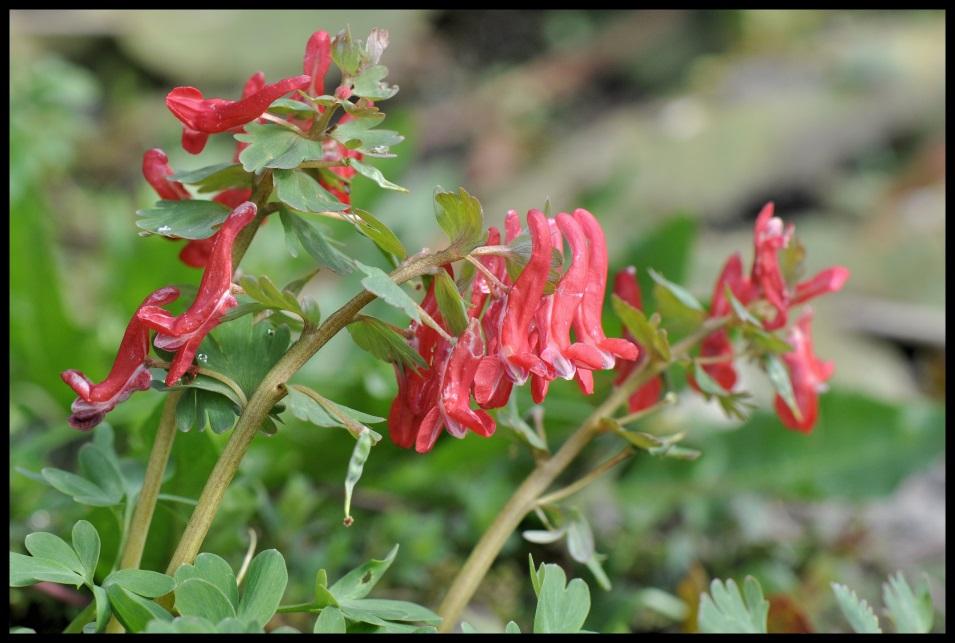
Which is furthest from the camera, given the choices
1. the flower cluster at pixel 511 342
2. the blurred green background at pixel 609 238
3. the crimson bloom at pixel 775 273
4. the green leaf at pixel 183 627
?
the blurred green background at pixel 609 238

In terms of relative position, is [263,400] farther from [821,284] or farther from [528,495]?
[821,284]

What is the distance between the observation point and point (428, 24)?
4684 millimetres

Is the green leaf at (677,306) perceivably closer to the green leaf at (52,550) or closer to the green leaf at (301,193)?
the green leaf at (301,193)

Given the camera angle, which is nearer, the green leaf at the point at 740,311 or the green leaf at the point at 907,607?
the green leaf at the point at 907,607

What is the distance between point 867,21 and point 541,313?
16.0 feet

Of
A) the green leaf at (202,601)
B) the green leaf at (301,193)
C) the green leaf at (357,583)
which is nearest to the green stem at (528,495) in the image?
the green leaf at (357,583)

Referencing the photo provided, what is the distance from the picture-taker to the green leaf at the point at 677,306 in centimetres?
91

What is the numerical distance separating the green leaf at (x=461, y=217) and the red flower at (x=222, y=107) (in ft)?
0.45

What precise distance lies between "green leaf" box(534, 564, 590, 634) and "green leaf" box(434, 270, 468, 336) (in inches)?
7.4

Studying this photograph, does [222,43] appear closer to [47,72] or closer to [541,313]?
[47,72]

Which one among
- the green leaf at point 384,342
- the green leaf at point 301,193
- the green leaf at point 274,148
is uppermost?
the green leaf at point 274,148

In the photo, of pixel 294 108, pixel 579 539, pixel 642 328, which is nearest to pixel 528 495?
pixel 579 539

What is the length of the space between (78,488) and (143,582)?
16 centimetres

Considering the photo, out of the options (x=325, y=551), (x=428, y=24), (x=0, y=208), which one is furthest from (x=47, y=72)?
(x=428, y=24)
